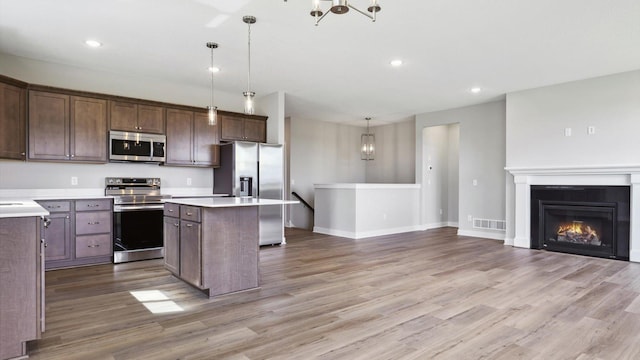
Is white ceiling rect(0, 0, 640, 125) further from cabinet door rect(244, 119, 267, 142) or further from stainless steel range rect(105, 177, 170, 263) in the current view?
stainless steel range rect(105, 177, 170, 263)

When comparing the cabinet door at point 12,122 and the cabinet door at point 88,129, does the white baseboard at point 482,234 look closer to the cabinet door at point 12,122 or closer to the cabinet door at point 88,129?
the cabinet door at point 88,129

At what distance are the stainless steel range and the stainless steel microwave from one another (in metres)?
0.39

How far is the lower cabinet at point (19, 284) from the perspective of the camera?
7.23 ft

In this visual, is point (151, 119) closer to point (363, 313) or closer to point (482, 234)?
point (363, 313)

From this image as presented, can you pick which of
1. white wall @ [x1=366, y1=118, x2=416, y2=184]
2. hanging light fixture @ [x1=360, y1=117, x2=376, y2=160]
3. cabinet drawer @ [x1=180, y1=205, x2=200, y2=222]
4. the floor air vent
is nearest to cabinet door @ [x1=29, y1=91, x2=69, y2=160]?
cabinet drawer @ [x1=180, y1=205, x2=200, y2=222]

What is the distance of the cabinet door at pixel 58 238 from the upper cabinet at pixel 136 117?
4.38ft

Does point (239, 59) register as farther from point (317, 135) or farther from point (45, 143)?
point (317, 135)

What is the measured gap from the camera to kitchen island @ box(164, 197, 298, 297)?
132 inches

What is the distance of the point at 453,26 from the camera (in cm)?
372

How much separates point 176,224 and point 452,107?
5.97 m

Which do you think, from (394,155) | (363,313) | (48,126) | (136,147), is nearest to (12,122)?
(48,126)

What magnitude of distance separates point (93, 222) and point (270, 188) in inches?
100

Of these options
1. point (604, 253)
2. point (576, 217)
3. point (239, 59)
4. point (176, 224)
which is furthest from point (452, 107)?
point (176, 224)

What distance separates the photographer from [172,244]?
3.96 metres
